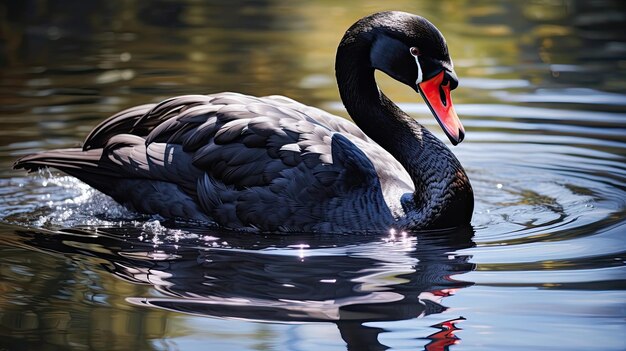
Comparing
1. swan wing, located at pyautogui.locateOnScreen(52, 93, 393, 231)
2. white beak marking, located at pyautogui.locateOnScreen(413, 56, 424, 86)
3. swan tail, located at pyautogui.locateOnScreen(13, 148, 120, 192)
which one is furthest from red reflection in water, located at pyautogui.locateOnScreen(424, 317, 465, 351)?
swan tail, located at pyautogui.locateOnScreen(13, 148, 120, 192)

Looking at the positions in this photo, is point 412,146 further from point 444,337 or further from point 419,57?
point 444,337

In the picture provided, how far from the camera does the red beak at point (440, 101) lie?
7906mm

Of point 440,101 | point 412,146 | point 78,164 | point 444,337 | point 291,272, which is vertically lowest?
point 444,337

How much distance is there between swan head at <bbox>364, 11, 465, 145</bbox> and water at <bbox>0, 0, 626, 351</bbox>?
34.5 inches

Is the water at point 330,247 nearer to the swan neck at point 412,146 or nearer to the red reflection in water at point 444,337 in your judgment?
the red reflection in water at point 444,337

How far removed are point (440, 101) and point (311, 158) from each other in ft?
3.23

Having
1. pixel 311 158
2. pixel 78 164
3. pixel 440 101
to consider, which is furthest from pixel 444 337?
pixel 78 164

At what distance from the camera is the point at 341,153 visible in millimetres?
7969

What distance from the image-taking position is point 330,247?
751 cm

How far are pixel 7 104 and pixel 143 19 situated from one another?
7764 mm

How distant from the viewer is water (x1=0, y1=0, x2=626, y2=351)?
5766 mm

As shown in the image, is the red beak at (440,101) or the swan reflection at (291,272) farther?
the red beak at (440,101)

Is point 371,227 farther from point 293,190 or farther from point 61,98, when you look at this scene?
point 61,98

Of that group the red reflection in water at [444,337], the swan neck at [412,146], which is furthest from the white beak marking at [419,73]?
the red reflection in water at [444,337]
